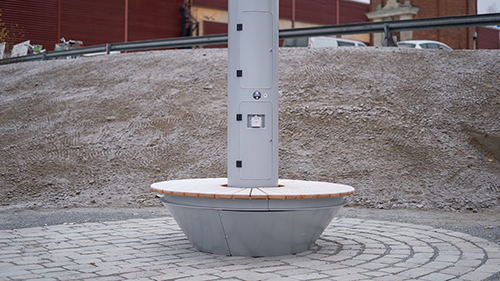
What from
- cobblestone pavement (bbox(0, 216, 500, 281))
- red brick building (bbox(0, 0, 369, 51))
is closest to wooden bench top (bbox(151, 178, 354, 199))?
cobblestone pavement (bbox(0, 216, 500, 281))

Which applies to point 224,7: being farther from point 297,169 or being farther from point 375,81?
point 297,169

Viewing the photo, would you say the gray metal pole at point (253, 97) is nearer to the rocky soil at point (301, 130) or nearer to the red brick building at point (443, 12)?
the rocky soil at point (301, 130)

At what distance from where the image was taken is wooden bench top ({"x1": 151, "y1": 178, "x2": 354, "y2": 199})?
5266 millimetres

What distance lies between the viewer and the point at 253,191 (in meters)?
5.53

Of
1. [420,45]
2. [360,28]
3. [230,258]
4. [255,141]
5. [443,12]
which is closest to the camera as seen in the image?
[230,258]

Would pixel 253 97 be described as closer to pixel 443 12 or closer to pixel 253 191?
pixel 253 191

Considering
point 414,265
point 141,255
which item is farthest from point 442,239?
point 141,255

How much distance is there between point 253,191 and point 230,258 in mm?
784

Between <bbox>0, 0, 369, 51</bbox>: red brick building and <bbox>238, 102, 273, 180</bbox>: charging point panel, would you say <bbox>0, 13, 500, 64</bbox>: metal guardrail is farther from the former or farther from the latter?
<bbox>0, 0, 369, 51</bbox>: red brick building

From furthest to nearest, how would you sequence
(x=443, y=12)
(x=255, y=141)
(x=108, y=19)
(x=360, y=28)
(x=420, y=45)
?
1. (x=108, y=19)
2. (x=443, y=12)
3. (x=420, y=45)
4. (x=360, y=28)
5. (x=255, y=141)

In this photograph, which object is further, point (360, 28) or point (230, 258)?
point (360, 28)

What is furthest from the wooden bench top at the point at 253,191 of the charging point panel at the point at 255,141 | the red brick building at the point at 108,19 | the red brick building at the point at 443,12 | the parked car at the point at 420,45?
the red brick building at the point at 108,19

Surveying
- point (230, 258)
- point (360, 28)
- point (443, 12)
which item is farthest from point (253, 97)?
point (443, 12)

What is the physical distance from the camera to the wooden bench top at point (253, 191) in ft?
17.3
